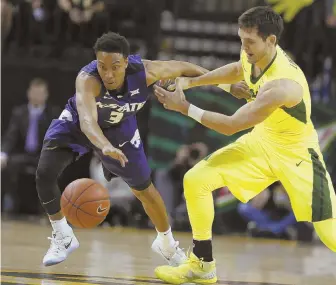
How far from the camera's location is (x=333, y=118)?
455 inches

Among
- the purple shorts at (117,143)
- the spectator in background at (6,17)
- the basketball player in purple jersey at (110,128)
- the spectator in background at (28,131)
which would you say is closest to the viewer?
the basketball player in purple jersey at (110,128)

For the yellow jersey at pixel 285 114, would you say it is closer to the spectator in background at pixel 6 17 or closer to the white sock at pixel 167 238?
the white sock at pixel 167 238

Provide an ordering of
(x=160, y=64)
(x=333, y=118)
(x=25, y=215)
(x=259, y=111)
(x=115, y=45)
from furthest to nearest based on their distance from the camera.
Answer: (x=25, y=215), (x=333, y=118), (x=160, y=64), (x=115, y=45), (x=259, y=111)

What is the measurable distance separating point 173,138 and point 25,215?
8.03 ft

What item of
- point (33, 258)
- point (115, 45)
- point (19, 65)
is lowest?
point (33, 258)

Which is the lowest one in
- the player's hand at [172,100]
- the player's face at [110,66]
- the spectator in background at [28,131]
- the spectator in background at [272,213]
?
the spectator in background at [272,213]

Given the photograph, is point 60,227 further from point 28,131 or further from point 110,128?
point 28,131

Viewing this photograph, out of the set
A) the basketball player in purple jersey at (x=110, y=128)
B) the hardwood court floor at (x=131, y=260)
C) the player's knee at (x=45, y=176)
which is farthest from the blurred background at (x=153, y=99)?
the player's knee at (x=45, y=176)

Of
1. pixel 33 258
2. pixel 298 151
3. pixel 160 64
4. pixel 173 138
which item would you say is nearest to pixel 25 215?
pixel 173 138

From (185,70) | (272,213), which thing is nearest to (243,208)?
(272,213)

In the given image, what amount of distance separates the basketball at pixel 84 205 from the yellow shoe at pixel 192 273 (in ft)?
2.96

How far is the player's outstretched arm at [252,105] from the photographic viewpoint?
6.15 metres

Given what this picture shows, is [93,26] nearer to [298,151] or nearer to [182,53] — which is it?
[182,53]

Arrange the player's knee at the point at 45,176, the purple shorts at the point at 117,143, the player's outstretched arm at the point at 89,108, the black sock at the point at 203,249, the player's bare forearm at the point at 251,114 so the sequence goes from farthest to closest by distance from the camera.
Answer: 1. the purple shorts at the point at 117,143
2. the player's knee at the point at 45,176
3. the black sock at the point at 203,249
4. the player's outstretched arm at the point at 89,108
5. the player's bare forearm at the point at 251,114
